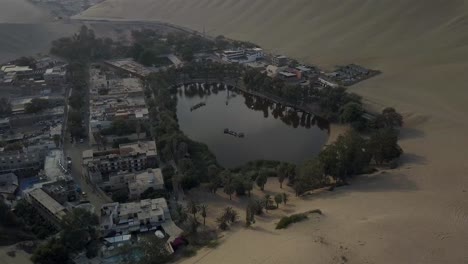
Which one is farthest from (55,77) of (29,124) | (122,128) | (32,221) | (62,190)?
(32,221)

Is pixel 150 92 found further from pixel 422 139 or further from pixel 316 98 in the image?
pixel 422 139

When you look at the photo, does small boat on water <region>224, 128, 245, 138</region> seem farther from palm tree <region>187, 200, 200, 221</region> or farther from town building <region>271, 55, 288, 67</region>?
town building <region>271, 55, 288, 67</region>

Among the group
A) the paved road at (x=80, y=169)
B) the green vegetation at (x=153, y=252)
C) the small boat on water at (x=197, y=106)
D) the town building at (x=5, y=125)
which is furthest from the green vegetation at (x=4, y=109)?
the green vegetation at (x=153, y=252)

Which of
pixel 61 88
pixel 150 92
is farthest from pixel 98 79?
pixel 150 92

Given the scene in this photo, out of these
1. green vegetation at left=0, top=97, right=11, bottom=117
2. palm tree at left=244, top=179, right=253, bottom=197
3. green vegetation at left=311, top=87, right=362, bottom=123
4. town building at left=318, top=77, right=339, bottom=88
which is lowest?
palm tree at left=244, top=179, right=253, bottom=197

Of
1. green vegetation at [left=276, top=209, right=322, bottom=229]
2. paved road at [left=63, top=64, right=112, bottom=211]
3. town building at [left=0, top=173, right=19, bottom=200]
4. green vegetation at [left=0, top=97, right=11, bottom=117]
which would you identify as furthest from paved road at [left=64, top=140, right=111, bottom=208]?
green vegetation at [left=276, top=209, right=322, bottom=229]

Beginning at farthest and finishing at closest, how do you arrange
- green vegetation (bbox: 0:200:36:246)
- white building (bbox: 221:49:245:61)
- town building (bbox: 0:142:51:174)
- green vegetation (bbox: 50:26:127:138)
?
white building (bbox: 221:49:245:61) < green vegetation (bbox: 50:26:127:138) < town building (bbox: 0:142:51:174) < green vegetation (bbox: 0:200:36:246)
